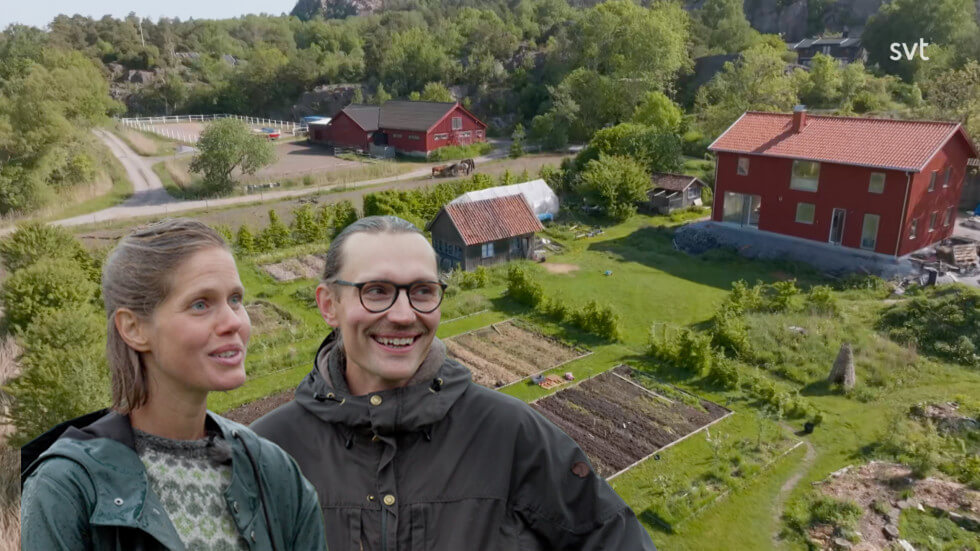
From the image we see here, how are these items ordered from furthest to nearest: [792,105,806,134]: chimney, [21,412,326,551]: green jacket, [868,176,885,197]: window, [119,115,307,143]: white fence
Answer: [119,115,307,143]: white fence < [792,105,806,134]: chimney < [868,176,885,197]: window < [21,412,326,551]: green jacket

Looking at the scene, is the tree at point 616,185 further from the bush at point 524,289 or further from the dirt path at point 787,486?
the dirt path at point 787,486

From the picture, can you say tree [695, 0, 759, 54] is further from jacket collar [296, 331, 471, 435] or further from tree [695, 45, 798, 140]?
jacket collar [296, 331, 471, 435]

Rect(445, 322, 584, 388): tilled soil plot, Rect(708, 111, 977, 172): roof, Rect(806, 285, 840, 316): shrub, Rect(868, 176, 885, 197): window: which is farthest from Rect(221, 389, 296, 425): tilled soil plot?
Rect(868, 176, 885, 197): window

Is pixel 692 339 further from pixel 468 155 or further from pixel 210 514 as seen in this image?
pixel 468 155

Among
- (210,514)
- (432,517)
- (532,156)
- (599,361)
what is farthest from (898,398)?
(532,156)

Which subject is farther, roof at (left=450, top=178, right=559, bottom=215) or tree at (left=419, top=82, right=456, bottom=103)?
tree at (left=419, top=82, right=456, bottom=103)

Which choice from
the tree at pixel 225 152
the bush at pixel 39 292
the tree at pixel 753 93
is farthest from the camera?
the tree at pixel 753 93

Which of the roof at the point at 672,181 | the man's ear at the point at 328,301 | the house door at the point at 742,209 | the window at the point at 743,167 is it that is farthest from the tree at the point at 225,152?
the man's ear at the point at 328,301
